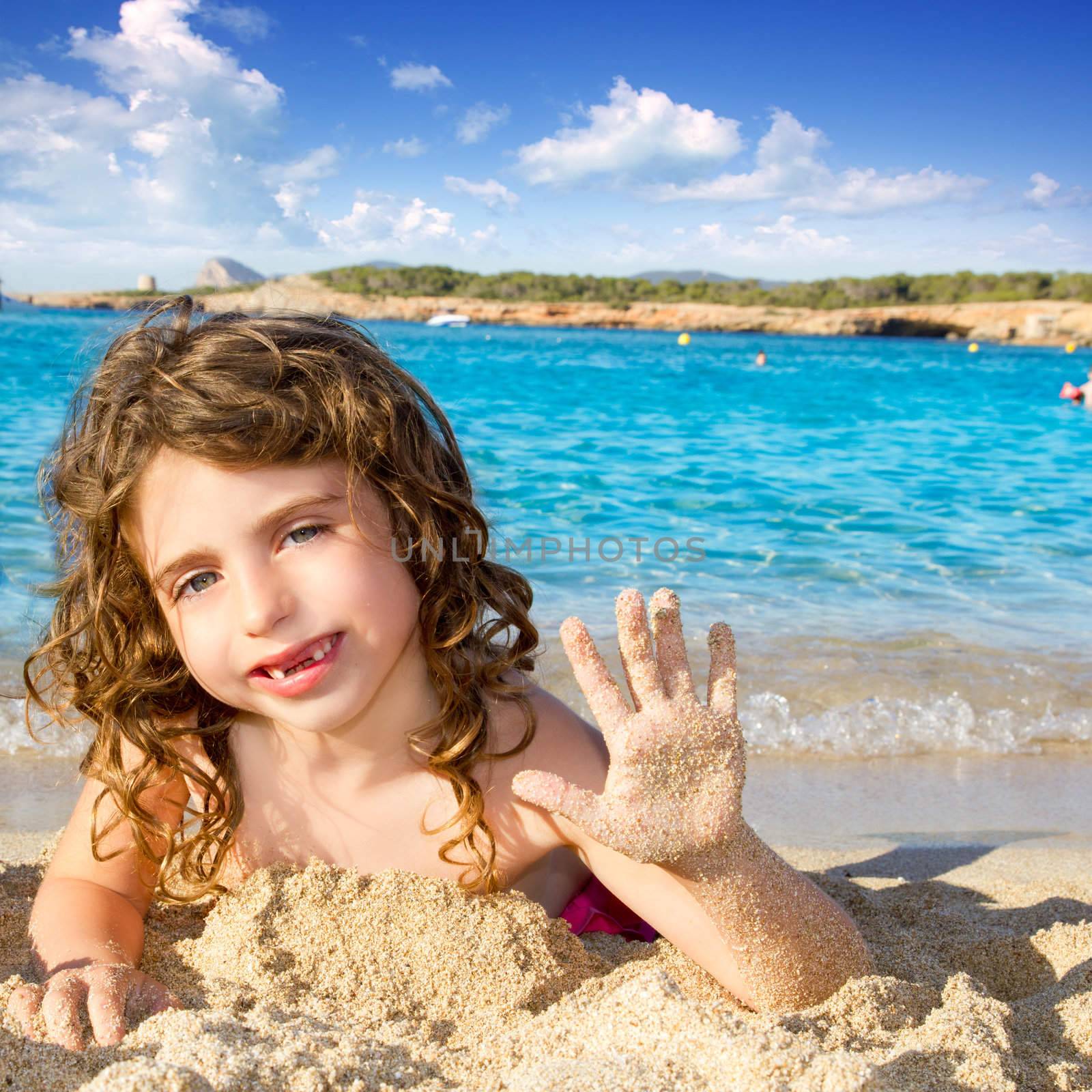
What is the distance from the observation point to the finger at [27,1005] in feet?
4.84

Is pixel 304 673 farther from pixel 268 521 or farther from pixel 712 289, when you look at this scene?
pixel 712 289

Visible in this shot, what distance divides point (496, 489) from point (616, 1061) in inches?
304

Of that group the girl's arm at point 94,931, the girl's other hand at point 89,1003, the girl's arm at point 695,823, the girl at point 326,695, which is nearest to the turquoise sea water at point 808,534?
the girl at point 326,695

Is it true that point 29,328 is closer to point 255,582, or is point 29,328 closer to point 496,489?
point 496,489

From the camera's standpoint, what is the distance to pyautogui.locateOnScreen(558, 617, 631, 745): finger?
4.96ft

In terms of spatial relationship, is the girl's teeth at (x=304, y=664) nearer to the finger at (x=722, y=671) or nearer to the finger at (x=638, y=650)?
the finger at (x=638, y=650)

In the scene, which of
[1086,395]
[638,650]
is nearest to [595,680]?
[638,650]

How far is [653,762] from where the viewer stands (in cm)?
148

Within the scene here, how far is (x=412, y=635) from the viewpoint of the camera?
1815mm

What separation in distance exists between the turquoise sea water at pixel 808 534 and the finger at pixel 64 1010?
1.17 meters

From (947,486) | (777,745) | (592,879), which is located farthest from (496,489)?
(592,879)

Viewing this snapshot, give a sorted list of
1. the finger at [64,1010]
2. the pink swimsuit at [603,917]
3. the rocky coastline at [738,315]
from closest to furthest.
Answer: the finger at [64,1010] → the pink swimsuit at [603,917] → the rocky coastline at [738,315]

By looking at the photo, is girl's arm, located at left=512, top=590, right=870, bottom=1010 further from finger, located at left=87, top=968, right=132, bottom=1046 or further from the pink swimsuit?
finger, located at left=87, top=968, right=132, bottom=1046

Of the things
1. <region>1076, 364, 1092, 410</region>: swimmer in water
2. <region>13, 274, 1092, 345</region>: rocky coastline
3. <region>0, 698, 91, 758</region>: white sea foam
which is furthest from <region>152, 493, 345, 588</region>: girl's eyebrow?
<region>13, 274, 1092, 345</region>: rocky coastline
